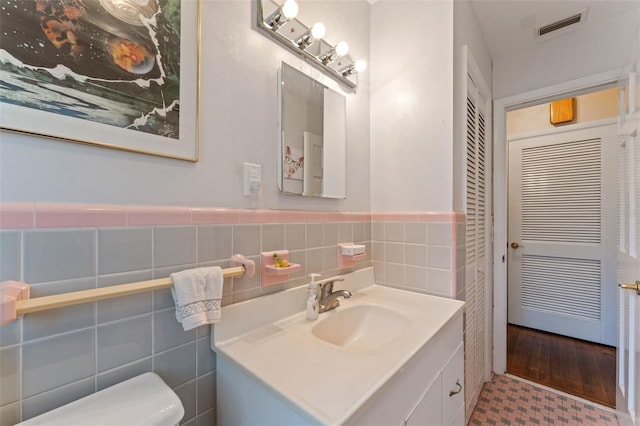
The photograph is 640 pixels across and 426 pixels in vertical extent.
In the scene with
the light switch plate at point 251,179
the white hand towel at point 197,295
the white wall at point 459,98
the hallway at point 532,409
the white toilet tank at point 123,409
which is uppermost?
the white wall at point 459,98

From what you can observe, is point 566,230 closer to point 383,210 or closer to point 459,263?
point 459,263

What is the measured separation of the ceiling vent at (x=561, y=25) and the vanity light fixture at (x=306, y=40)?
53.6 inches

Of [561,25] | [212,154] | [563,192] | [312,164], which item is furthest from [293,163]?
[563,192]

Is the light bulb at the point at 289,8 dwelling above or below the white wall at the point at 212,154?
above

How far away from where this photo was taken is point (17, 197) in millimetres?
542

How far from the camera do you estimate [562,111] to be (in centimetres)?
249

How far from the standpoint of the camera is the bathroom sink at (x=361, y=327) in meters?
1.08

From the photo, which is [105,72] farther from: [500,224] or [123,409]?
[500,224]

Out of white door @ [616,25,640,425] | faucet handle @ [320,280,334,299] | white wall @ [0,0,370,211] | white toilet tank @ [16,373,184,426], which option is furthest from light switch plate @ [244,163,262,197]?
white door @ [616,25,640,425]

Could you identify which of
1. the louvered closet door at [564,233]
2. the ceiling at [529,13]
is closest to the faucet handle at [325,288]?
the ceiling at [529,13]

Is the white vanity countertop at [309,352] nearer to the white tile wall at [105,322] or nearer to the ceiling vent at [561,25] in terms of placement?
the white tile wall at [105,322]

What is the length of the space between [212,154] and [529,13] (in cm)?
202

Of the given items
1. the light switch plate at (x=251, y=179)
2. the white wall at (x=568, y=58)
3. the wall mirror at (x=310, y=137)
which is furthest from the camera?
the white wall at (x=568, y=58)

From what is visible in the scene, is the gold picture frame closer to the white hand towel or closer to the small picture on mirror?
the small picture on mirror
